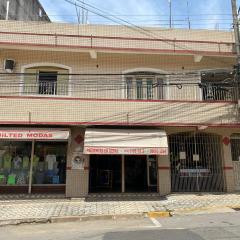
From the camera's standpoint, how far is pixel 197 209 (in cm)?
1263

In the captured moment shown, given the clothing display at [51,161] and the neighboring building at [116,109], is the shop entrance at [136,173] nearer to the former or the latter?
the neighboring building at [116,109]

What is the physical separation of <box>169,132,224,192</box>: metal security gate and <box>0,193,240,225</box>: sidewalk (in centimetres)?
86

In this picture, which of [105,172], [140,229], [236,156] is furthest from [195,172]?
[140,229]

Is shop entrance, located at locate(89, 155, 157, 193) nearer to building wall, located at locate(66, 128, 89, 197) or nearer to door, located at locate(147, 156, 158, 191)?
door, located at locate(147, 156, 158, 191)

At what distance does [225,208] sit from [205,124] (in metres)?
3.78

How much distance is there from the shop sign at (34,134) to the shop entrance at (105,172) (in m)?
2.34

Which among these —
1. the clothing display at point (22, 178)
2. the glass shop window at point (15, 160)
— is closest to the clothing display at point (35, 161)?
the glass shop window at point (15, 160)

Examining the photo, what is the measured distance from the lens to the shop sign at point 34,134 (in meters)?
13.9

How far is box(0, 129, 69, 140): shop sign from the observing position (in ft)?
45.6

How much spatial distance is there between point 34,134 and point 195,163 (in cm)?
747

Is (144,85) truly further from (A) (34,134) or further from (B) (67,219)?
(B) (67,219)

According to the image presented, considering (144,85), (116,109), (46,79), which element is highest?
(46,79)

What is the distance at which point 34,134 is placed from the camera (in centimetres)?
1405

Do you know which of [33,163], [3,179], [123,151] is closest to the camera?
[123,151]
